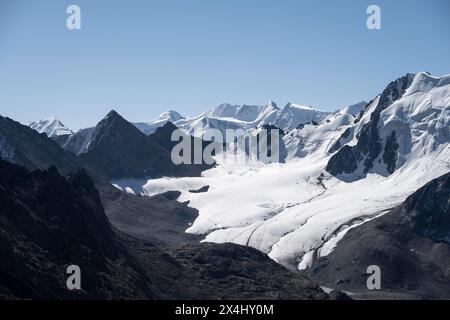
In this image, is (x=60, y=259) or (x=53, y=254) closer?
(x=60, y=259)

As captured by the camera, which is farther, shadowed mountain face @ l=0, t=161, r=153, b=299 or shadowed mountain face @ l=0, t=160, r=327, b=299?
shadowed mountain face @ l=0, t=160, r=327, b=299

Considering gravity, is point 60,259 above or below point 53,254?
below

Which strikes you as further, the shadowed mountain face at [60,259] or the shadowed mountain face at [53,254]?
the shadowed mountain face at [60,259]

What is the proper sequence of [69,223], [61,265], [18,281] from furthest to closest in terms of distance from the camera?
[69,223]
[61,265]
[18,281]
